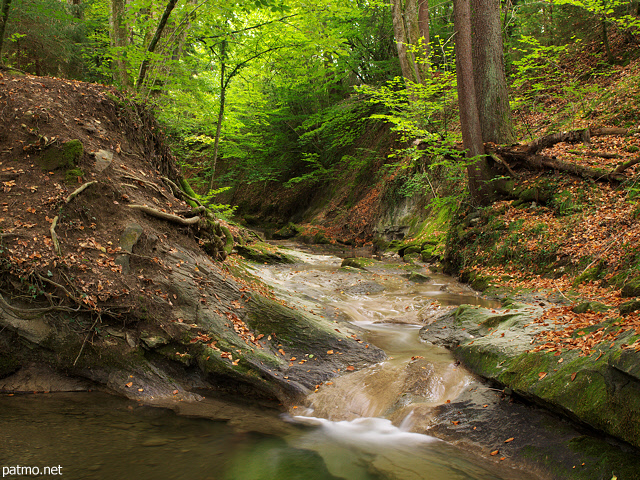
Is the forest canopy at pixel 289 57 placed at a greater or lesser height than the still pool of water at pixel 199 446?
greater

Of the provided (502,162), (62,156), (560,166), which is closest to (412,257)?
(502,162)

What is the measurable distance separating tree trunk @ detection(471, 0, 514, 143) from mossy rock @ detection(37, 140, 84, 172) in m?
9.19

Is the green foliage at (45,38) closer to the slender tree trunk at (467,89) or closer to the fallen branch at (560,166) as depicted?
the slender tree trunk at (467,89)

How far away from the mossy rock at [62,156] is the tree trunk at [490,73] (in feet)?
30.2

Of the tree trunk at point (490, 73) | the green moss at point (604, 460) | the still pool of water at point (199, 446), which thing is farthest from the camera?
the tree trunk at point (490, 73)

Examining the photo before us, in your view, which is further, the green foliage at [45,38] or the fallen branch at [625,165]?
the green foliage at [45,38]

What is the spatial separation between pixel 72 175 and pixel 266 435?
4523 millimetres

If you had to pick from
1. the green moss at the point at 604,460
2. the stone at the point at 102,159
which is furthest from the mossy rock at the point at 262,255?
the green moss at the point at 604,460

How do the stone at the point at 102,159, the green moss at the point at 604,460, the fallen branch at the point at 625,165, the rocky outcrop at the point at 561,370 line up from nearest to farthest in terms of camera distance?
the green moss at the point at 604,460 < the rocky outcrop at the point at 561,370 < the stone at the point at 102,159 < the fallen branch at the point at 625,165

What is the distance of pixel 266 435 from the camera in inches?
166

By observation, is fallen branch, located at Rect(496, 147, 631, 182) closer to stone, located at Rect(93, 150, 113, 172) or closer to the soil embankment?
the soil embankment

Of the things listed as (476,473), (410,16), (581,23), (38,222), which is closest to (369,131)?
(410,16)

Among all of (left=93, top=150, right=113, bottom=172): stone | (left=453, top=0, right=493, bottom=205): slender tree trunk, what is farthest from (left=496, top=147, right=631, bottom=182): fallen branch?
(left=93, top=150, right=113, bottom=172): stone

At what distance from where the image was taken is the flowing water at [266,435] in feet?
11.3
